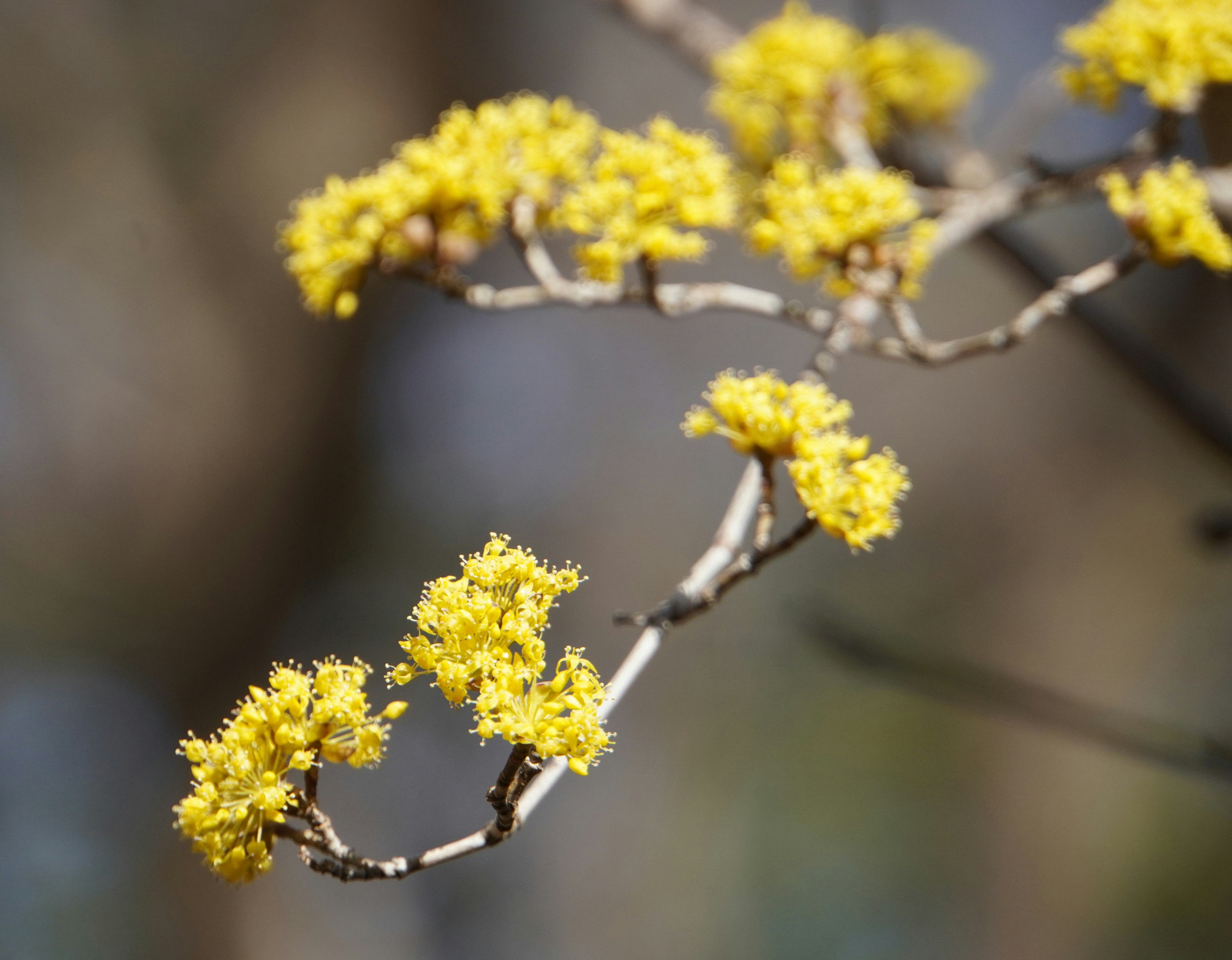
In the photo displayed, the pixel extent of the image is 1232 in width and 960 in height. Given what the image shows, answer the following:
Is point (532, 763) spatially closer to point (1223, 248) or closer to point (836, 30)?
point (1223, 248)

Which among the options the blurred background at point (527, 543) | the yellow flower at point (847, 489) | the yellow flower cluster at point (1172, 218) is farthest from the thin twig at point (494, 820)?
the blurred background at point (527, 543)

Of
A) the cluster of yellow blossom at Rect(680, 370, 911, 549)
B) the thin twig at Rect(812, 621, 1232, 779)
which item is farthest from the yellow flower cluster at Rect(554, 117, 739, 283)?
the thin twig at Rect(812, 621, 1232, 779)

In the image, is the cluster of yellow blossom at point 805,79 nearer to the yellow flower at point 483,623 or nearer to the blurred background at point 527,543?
the yellow flower at point 483,623

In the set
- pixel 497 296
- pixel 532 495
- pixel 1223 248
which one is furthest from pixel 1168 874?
pixel 497 296

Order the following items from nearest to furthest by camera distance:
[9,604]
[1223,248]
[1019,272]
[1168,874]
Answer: [1223,248], [1019,272], [9,604], [1168,874]

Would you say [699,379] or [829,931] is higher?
[699,379]
